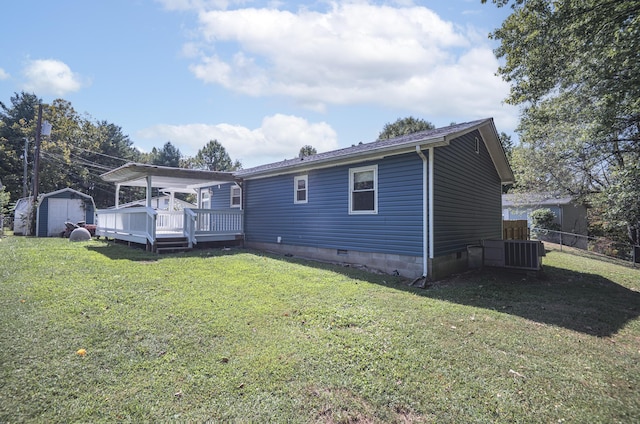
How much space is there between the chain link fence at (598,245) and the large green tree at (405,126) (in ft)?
53.9

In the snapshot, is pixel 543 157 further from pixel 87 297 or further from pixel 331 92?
pixel 87 297

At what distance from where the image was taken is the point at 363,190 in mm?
8828

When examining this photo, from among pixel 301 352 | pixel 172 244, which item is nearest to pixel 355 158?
pixel 301 352

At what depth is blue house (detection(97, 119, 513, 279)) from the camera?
765 centimetres

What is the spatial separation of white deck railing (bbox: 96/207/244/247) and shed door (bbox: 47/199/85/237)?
8.61 m

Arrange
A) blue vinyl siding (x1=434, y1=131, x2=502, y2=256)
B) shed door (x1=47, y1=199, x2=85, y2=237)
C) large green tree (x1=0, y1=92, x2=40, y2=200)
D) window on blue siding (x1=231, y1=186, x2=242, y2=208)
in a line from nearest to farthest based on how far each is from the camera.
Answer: blue vinyl siding (x1=434, y1=131, x2=502, y2=256), window on blue siding (x1=231, y1=186, x2=242, y2=208), shed door (x1=47, y1=199, x2=85, y2=237), large green tree (x1=0, y1=92, x2=40, y2=200)

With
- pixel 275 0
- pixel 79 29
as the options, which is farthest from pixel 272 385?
pixel 79 29

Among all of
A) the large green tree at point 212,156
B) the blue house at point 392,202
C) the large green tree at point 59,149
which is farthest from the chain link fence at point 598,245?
the large green tree at point 212,156

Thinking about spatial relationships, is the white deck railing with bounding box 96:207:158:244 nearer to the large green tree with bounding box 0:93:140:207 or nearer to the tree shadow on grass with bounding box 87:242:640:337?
the tree shadow on grass with bounding box 87:242:640:337

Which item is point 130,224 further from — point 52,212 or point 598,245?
point 598,245

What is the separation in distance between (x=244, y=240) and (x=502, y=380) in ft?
35.2

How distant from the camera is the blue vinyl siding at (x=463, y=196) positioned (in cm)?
793

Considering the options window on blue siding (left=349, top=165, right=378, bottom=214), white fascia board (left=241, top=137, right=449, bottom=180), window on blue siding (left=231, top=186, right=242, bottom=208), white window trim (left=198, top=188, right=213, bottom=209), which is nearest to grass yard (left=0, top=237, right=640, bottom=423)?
window on blue siding (left=349, top=165, right=378, bottom=214)

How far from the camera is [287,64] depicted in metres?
11.3
